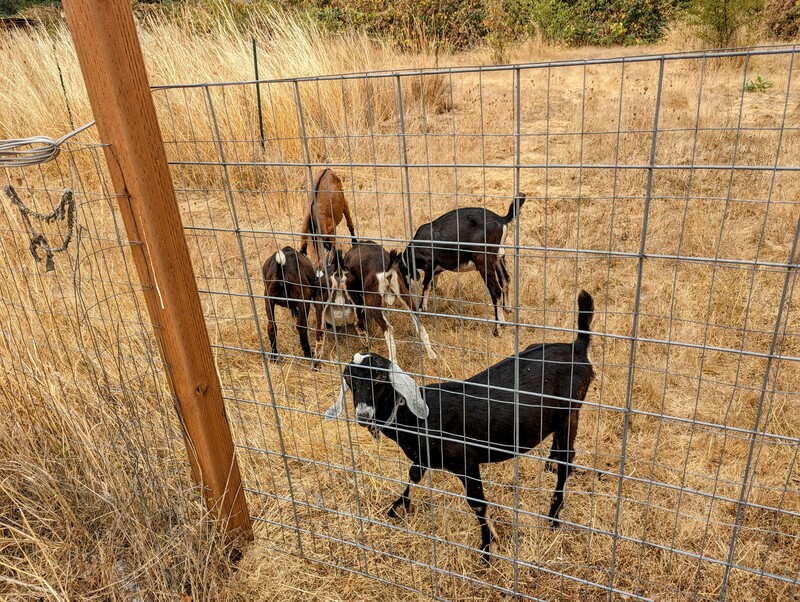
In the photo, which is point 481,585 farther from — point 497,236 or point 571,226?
point 571,226

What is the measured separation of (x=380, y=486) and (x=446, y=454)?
2.18 ft

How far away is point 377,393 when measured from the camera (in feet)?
9.05

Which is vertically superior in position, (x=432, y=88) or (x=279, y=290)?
(x=432, y=88)

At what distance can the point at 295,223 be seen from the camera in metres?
7.08

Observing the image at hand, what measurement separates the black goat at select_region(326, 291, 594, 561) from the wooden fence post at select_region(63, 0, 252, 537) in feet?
2.08

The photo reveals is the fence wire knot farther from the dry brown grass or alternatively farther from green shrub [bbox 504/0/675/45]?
green shrub [bbox 504/0/675/45]

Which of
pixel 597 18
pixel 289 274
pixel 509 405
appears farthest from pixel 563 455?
pixel 597 18

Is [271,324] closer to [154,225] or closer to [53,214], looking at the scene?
[154,225]

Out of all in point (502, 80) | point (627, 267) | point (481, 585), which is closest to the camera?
point (481, 585)

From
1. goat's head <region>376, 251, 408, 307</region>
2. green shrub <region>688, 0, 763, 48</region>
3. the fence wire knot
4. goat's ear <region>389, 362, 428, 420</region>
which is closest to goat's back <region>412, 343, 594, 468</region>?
goat's ear <region>389, 362, 428, 420</region>

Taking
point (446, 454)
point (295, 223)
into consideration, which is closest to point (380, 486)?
point (446, 454)

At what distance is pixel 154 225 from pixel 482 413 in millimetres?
1729

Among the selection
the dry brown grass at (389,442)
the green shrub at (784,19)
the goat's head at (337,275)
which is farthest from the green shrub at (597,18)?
the goat's head at (337,275)

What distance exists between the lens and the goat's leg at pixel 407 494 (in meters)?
2.95
